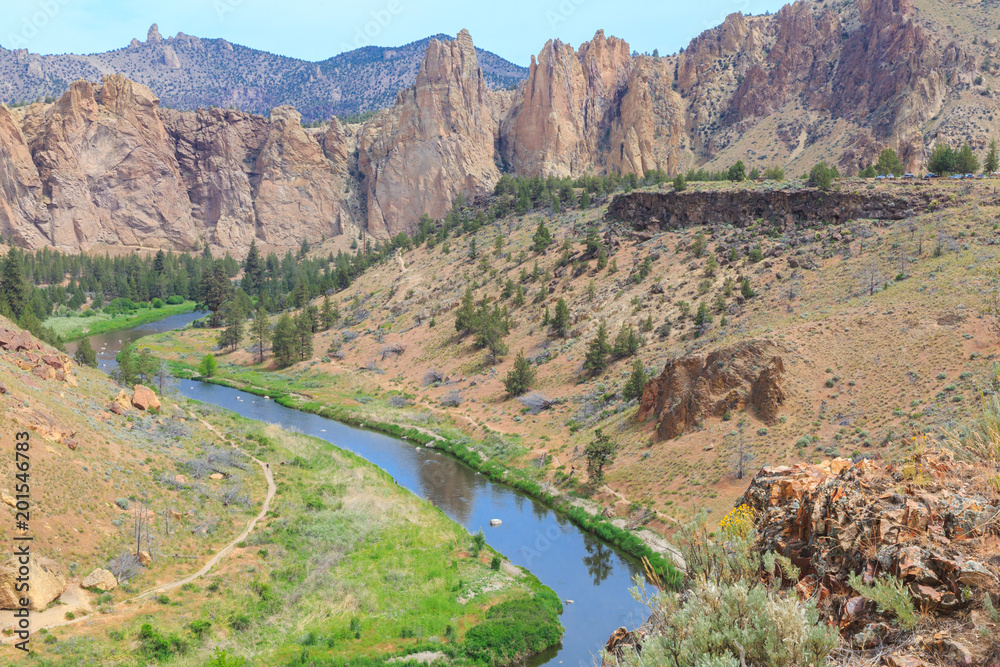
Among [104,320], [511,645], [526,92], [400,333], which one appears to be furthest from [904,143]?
[104,320]

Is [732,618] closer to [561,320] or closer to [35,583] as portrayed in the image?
[35,583]

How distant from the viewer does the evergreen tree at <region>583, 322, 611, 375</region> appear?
174 feet

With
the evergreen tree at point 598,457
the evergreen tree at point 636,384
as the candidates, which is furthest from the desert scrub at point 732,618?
the evergreen tree at point 636,384

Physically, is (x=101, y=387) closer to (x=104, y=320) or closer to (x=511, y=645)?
(x=511, y=645)

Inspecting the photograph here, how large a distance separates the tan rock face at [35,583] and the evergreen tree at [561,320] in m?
45.4

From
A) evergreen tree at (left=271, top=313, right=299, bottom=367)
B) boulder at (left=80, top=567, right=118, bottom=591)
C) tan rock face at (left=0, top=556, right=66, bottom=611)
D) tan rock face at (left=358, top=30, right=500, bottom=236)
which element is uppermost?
tan rock face at (left=358, top=30, right=500, bottom=236)

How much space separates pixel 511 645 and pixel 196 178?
7274 inches

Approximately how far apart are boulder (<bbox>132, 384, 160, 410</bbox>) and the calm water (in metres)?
14.0

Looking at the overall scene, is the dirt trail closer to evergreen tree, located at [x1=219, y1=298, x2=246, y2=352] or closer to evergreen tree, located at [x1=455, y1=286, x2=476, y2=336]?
evergreen tree, located at [x1=455, y1=286, x2=476, y2=336]

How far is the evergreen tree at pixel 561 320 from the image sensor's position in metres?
61.8

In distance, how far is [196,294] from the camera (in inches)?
Answer: 4968

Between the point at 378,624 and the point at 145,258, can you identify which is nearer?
the point at 378,624

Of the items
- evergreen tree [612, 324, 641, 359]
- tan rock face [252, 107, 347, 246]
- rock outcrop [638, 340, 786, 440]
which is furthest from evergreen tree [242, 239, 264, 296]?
rock outcrop [638, 340, 786, 440]

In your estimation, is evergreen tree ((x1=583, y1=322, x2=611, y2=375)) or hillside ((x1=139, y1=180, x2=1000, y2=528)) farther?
evergreen tree ((x1=583, y1=322, x2=611, y2=375))
